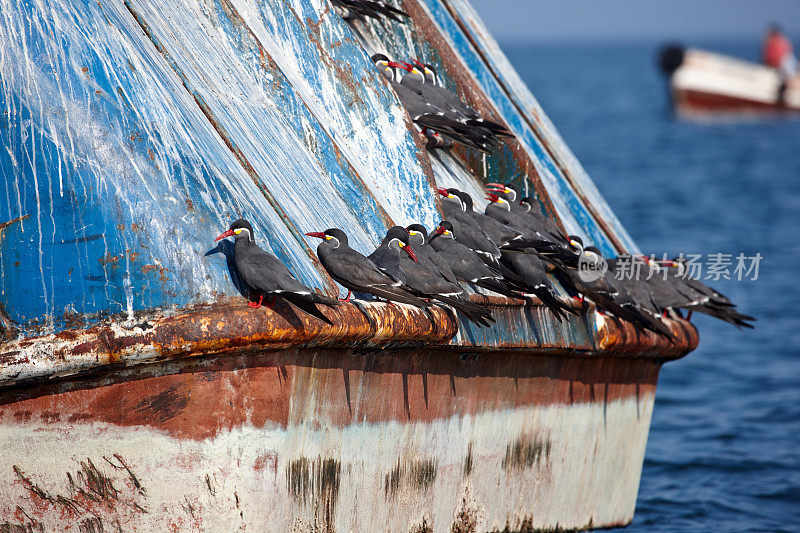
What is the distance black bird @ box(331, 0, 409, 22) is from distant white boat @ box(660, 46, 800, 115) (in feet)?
136

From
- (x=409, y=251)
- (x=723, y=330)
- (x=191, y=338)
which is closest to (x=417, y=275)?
(x=409, y=251)

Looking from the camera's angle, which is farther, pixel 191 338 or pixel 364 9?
pixel 364 9

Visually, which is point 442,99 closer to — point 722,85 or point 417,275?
point 417,275

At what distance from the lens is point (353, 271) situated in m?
4.96

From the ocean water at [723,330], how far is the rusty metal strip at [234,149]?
16.4 ft

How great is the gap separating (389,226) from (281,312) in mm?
1574

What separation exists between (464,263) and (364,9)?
280cm

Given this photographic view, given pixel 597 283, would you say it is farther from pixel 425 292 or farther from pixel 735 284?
pixel 735 284

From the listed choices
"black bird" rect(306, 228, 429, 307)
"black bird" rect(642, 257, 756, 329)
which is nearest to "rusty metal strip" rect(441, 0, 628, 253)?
"black bird" rect(642, 257, 756, 329)

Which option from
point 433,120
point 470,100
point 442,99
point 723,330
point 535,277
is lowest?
point 723,330

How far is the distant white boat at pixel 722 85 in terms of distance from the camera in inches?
1912

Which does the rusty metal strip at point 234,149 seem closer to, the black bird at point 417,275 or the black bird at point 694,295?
the black bird at point 417,275

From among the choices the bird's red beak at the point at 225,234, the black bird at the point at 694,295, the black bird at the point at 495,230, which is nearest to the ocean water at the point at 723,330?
the black bird at the point at 694,295

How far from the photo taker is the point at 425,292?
17.5 ft
